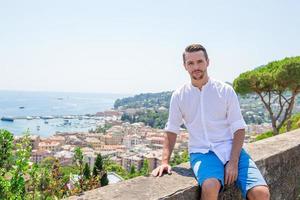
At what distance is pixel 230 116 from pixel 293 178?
33.8 inches

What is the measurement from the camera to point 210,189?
204cm

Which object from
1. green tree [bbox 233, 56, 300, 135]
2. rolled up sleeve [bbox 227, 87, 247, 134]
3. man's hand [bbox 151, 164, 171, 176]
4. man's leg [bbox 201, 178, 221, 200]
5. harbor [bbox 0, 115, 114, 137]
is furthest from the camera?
harbor [bbox 0, 115, 114, 137]

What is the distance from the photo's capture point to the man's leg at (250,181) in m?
2.10

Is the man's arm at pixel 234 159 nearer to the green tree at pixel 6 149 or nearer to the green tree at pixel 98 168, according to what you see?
the green tree at pixel 6 149

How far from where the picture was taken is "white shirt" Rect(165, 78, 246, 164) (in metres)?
2.38

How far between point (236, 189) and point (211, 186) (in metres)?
0.38

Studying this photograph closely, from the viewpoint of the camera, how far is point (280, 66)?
50.9ft

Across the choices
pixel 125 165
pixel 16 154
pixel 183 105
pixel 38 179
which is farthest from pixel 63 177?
pixel 125 165

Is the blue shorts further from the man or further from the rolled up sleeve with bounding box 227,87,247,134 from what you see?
the rolled up sleeve with bounding box 227,87,247,134

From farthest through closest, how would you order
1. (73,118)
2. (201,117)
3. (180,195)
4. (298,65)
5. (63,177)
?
(73,118) → (298,65) → (63,177) → (201,117) → (180,195)

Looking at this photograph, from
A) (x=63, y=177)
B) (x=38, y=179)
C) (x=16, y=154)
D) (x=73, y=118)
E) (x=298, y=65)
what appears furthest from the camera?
(x=73, y=118)

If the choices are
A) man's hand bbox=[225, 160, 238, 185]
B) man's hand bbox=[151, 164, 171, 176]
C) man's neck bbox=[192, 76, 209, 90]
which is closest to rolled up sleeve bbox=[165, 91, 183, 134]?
man's neck bbox=[192, 76, 209, 90]

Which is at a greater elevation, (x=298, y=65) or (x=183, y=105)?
(x=298, y=65)

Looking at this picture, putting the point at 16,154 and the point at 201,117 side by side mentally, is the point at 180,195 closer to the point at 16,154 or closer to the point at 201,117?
the point at 201,117
